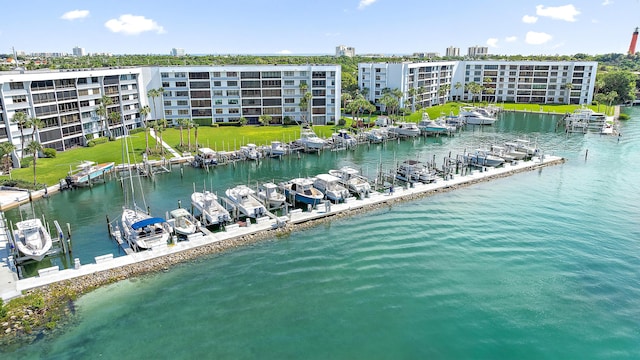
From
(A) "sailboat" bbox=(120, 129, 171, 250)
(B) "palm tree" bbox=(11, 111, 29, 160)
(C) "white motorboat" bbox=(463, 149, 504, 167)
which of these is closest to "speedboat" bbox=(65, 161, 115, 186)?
(B) "palm tree" bbox=(11, 111, 29, 160)

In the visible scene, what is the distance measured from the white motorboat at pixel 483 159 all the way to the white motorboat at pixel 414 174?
14782 millimetres

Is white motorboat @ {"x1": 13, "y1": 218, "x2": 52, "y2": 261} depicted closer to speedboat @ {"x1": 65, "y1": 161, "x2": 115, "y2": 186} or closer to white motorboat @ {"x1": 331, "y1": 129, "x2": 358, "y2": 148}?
speedboat @ {"x1": 65, "y1": 161, "x2": 115, "y2": 186}

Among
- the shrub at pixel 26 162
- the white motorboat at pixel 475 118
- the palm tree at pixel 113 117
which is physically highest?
the palm tree at pixel 113 117

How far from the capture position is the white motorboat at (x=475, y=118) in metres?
129

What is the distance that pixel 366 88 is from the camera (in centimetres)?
14800

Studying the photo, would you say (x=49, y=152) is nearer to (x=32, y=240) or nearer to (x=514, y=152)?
(x=32, y=240)

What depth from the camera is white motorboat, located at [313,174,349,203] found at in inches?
2425

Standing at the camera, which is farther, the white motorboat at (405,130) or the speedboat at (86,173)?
the white motorboat at (405,130)

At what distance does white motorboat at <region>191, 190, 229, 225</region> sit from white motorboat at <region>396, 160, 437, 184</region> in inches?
1261

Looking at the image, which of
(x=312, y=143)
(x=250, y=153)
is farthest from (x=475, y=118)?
(x=250, y=153)

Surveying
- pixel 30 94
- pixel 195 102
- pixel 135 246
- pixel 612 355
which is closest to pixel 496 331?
pixel 612 355

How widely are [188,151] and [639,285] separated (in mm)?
76995

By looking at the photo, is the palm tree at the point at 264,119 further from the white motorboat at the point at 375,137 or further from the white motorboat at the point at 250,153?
the white motorboat at the point at 250,153

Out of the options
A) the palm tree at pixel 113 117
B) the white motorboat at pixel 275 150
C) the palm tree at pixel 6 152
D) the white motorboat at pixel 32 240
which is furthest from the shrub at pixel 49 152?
the white motorboat at pixel 275 150
